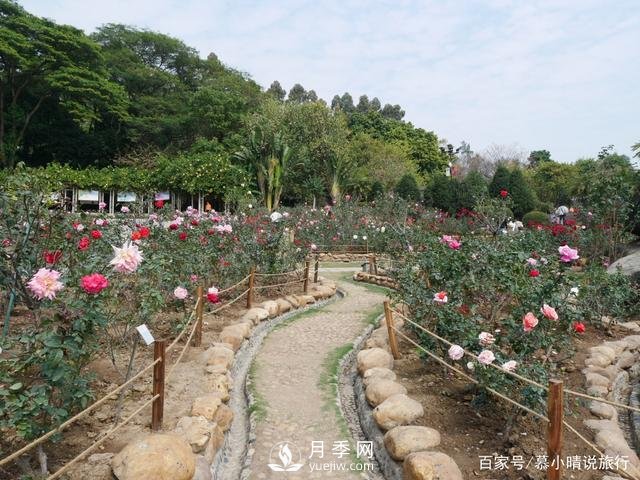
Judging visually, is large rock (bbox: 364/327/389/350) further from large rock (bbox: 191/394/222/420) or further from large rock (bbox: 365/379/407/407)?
large rock (bbox: 191/394/222/420)

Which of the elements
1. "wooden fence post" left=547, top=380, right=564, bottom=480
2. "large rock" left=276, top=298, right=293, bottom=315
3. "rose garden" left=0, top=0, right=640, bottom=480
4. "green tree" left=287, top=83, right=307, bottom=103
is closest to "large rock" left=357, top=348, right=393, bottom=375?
"rose garden" left=0, top=0, right=640, bottom=480

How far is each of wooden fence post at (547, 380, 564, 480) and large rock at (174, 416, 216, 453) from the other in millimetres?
2239

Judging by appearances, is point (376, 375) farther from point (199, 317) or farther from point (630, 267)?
point (630, 267)

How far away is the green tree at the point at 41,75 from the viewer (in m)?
25.5

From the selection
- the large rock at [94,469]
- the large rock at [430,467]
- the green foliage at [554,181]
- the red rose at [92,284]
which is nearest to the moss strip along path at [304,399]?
the large rock at [430,467]

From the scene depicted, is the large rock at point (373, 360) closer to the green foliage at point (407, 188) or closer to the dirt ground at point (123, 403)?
the dirt ground at point (123, 403)

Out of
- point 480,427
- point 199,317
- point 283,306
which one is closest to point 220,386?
point 199,317

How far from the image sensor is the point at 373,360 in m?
5.04

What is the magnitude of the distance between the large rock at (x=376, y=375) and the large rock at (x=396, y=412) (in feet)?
2.03

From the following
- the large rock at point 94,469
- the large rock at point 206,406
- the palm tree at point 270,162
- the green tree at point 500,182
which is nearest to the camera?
the large rock at point 94,469

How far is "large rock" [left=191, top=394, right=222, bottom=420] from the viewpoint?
3670 millimetres

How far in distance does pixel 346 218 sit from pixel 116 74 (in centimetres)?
2642

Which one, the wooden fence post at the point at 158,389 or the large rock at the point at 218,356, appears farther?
the large rock at the point at 218,356

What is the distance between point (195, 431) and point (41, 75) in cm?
3149
